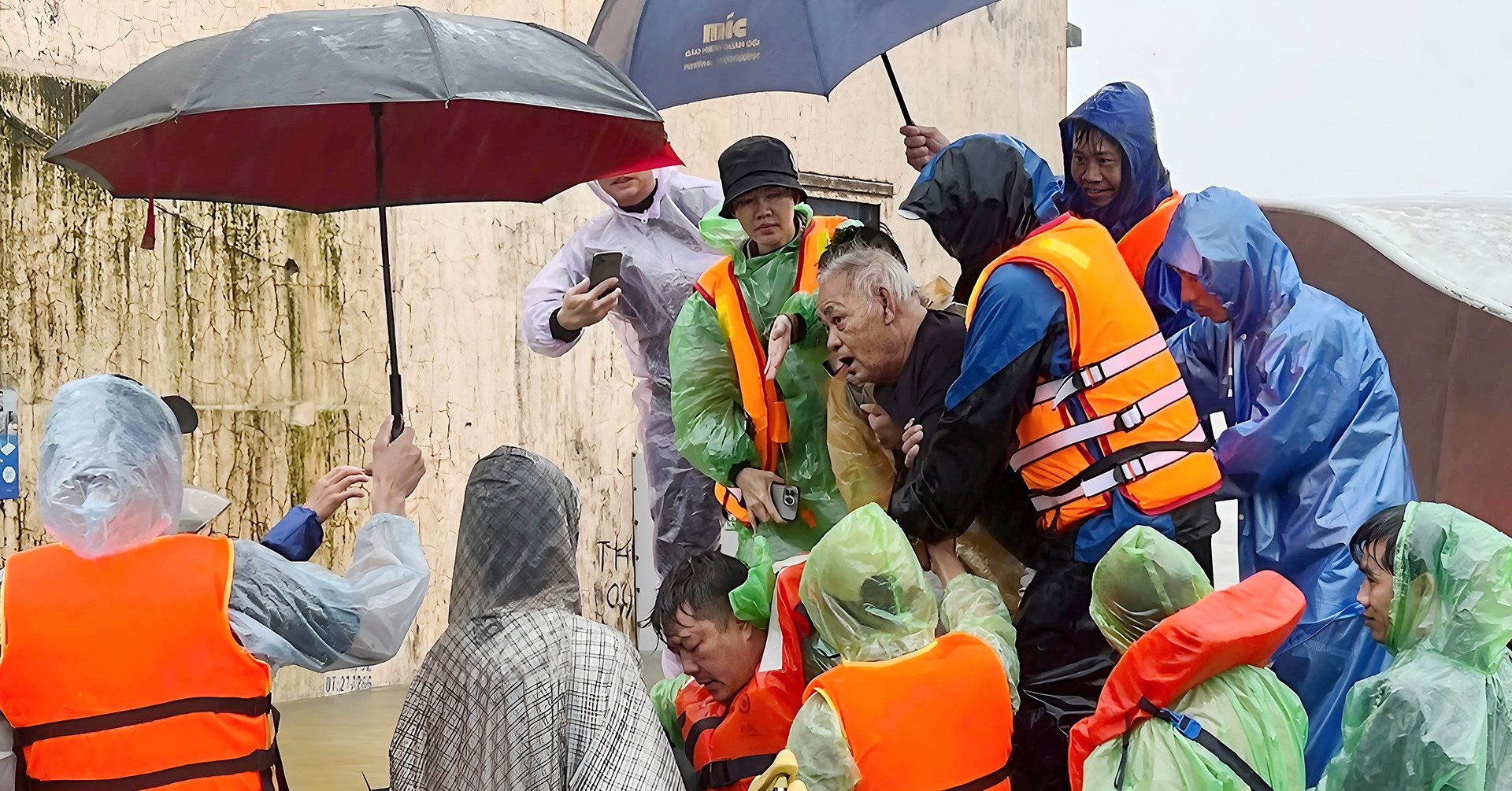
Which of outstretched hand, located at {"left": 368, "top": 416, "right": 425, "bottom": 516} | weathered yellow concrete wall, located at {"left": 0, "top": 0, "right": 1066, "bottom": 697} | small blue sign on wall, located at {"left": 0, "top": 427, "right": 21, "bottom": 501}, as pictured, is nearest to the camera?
outstretched hand, located at {"left": 368, "top": 416, "right": 425, "bottom": 516}

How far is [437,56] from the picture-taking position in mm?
2799

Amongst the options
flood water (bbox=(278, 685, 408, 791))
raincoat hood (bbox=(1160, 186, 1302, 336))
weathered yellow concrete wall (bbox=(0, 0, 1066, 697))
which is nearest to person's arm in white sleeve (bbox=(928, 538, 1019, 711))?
raincoat hood (bbox=(1160, 186, 1302, 336))

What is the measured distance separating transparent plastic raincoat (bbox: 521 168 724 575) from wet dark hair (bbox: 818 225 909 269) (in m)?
1.23

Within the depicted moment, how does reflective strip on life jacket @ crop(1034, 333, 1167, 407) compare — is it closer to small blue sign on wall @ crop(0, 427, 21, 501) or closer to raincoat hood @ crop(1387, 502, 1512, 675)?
raincoat hood @ crop(1387, 502, 1512, 675)

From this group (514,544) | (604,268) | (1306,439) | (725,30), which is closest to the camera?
(514,544)

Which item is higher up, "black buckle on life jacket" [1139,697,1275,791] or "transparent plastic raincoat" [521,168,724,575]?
"transparent plastic raincoat" [521,168,724,575]

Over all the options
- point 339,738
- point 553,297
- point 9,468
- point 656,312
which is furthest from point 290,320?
point 656,312

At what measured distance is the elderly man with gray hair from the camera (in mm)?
3137

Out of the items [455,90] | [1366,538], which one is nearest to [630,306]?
[455,90]

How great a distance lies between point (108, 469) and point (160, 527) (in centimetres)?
15

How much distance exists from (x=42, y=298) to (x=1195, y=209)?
4.78m

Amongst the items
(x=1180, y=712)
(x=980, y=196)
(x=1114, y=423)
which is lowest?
(x=1180, y=712)

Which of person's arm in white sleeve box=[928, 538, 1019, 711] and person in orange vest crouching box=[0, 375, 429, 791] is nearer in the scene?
person in orange vest crouching box=[0, 375, 429, 791]

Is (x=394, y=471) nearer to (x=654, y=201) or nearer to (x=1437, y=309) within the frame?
(x=654, y=201)
